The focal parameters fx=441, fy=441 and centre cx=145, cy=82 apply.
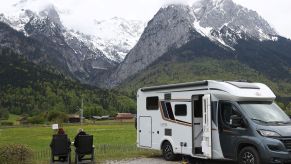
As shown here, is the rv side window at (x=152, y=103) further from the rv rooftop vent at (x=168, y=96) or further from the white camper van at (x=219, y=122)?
the rv rooftop vent at (x=168, y=96)

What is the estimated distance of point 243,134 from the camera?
750 inches

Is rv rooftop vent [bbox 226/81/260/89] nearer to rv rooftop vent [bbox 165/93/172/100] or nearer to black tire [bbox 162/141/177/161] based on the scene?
rv rooftop vent [bbox 165/93/172/100]

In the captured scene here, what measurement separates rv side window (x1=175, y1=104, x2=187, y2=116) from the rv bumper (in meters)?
5.97

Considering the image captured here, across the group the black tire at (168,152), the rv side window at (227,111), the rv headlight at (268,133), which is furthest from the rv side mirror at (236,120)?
the black tire at (168,152)

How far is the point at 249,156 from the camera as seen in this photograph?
18.6 meters

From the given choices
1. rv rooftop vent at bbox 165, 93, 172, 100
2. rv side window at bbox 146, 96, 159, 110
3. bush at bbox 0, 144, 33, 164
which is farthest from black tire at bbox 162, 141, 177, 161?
bush at bbox 0, 144, 33, 164

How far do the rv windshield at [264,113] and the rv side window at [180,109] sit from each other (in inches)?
154

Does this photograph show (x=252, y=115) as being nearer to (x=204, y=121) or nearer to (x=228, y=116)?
(x=228, y=116)

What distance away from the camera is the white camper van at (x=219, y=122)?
18203 millimetres

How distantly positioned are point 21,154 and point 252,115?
36.3 ft

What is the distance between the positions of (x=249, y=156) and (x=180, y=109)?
5.68 meters

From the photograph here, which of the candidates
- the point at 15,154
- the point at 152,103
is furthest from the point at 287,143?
the point at 15,154

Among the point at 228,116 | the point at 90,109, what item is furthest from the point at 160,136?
the point at 90,109

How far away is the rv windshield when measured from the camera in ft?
62.9
